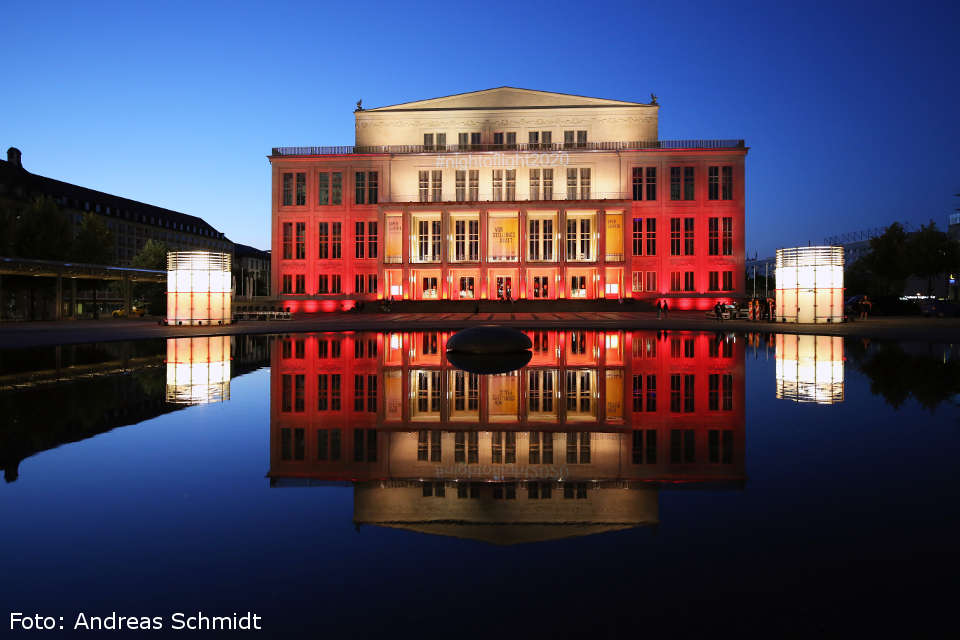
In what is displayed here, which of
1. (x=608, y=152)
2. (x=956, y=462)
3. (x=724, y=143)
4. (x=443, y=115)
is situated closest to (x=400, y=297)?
(x=443, y=115)

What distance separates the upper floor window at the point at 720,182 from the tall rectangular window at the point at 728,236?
2.39m

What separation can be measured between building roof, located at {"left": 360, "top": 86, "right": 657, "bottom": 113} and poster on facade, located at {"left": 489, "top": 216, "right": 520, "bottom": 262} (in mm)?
12587

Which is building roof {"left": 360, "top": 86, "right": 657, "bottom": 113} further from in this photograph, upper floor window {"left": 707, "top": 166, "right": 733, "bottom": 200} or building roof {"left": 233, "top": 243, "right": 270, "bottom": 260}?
building roof {"left": 233, "top": 243, "right": 270, "bottom": 260}

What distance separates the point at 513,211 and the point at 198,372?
45.2 meters

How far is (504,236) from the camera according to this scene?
197 feet

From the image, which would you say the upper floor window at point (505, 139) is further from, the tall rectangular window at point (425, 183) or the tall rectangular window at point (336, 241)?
the tall rectangular window at point (336, 241)

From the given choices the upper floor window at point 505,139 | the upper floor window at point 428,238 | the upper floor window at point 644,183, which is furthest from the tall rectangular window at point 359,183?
the upper floor window at point 644,183

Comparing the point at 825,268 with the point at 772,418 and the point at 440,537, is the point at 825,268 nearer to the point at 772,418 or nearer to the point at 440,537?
the point at 772,418

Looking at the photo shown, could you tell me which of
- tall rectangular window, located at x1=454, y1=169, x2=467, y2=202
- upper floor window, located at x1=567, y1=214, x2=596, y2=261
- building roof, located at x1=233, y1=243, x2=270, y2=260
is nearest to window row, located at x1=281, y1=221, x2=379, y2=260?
tall rectangular window, located at x1=454, y1=169, x2=467, y2=202

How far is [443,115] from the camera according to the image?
204 ft

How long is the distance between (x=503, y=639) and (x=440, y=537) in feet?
4.33

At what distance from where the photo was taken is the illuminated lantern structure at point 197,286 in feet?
101

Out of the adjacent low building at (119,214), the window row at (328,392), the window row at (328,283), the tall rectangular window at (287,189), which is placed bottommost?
the window row at (328,392)

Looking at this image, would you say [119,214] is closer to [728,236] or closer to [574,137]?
[574,137]
